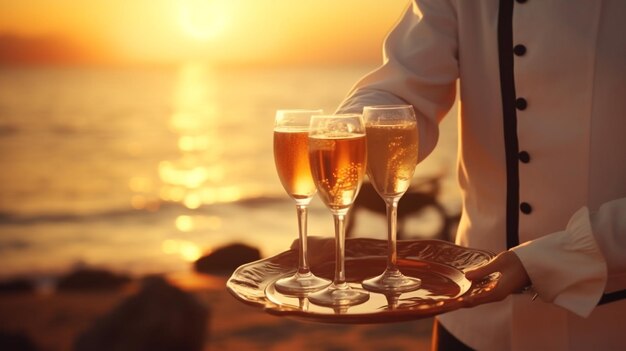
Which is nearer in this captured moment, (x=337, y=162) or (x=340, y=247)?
(x=337, y=162)

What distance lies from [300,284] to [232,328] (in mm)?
6648

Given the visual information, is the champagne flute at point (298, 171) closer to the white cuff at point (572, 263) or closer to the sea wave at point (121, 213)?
the white cuff at point (572, 263)

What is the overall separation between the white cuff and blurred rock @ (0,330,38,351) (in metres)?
5.98

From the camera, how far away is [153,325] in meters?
6.49

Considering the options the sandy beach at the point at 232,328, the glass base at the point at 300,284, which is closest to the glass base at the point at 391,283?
the glass base at the point at 300,284

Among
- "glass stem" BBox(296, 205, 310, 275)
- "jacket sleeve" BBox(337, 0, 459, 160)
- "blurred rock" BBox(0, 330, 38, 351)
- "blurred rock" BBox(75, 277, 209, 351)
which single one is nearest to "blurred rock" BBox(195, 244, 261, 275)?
"blurred rock" BBox(0, 330, 38, 351)

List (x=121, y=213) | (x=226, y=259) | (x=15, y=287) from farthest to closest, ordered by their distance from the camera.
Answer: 1. (x=121, y=213)
2. (x=226, y=259)
3. (x=15, y=287)

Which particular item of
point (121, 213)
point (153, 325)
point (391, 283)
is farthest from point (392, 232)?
point (121, 213)

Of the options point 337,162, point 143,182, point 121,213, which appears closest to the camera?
point 337,162

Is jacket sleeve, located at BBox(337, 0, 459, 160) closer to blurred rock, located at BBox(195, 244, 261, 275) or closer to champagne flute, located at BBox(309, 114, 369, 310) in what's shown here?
champagne flute, located at BBox(309, 114, 369, 310)

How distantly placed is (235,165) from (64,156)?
595 centimetres

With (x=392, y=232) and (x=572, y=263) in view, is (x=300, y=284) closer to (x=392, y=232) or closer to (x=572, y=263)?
(x=392, y=232)

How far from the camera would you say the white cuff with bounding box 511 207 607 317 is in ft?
6.79

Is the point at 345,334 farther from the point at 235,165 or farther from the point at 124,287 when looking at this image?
the point at 235,165
